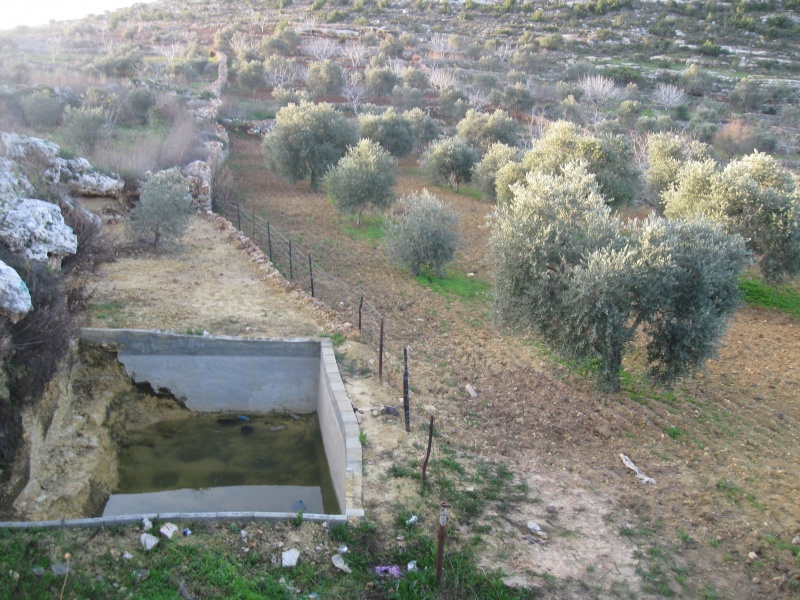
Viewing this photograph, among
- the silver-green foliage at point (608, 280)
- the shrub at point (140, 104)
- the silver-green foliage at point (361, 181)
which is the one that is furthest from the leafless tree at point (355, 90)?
the silver-green foliage at point (608, 280)

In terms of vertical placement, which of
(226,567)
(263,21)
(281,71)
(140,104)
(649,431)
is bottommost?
(649,431)

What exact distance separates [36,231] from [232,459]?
5.43m

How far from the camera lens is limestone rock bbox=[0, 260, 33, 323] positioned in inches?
315

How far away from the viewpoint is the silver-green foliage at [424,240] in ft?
60.1

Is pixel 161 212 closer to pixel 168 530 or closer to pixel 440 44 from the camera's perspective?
pixel 168 530

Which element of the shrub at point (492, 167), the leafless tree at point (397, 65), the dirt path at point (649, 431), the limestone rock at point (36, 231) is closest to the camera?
the dirt path at point (649, 431)

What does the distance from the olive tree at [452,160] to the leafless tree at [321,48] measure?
3304 cm

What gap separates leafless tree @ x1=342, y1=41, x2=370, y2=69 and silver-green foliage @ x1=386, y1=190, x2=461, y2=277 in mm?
Answer: 44388

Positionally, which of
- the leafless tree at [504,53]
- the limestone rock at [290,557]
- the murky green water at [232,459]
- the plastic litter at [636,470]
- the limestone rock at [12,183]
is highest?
the leafless tree at [504,53]

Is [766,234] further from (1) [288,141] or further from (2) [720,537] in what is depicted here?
(1) [288,141]

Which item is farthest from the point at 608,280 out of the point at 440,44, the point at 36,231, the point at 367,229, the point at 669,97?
the point at 440,44

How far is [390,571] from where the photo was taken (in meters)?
6.88

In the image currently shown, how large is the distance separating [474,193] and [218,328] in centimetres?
2096

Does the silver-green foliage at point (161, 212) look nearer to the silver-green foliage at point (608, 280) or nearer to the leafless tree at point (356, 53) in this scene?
the silver-green foliage at point (608, 280)
